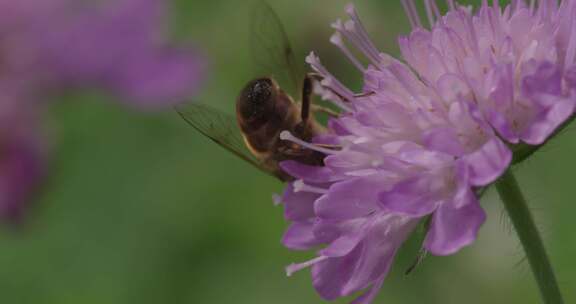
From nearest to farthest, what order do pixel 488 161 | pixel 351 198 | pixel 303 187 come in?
pixel 488 161, pixel 351 198, pixel 303 187

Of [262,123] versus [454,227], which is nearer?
[454,227]

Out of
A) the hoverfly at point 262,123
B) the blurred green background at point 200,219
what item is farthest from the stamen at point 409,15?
the blurred green background at point 200,219

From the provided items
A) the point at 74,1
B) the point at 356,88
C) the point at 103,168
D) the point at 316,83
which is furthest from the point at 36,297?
the point at 316,83

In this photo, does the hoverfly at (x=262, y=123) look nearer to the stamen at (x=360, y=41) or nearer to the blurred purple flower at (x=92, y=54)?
the stamen at (x=360, y=41)

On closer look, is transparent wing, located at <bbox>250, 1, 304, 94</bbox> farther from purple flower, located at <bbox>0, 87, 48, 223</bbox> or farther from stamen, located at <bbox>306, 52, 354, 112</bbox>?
purple flower, located at <bbox>0, 87, 48, 223</bbox>

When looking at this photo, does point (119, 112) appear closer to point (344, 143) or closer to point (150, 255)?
point (150, 255)

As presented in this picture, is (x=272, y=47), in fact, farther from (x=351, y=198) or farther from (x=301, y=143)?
(x=351, y=198)

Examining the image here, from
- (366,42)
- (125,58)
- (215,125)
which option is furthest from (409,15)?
(125,58)
